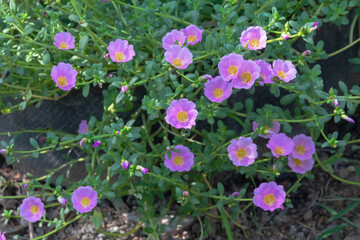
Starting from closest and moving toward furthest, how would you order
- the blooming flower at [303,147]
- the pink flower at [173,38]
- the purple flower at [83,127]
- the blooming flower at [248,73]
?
1. the blooming flower at [248,73]
2. the pink flower at [173,38]
3. the blooming flower at [303,147]
4. the purple flower at [83,127]

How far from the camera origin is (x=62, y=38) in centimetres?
166

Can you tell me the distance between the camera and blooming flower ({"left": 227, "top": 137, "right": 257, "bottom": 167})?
1642 millimetres

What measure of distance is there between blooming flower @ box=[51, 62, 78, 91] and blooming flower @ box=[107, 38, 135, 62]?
0.47ft

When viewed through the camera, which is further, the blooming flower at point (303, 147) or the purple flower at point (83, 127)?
the purple flower at point (83, 127)

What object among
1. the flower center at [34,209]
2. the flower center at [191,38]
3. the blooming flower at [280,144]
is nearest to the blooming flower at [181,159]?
the blooming flower at [280,144]

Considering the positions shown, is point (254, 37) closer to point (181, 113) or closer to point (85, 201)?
point (181, 113)

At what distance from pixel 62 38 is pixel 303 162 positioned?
3.20 feet

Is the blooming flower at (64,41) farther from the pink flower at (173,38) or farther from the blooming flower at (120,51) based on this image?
the pink flower at (173,38)

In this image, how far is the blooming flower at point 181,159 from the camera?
A: 171cm

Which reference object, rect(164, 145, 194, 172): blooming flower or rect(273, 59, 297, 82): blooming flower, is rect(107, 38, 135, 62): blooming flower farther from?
rect(273, 59, 297, 82): blooming flower

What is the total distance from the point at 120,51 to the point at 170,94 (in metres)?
0.25

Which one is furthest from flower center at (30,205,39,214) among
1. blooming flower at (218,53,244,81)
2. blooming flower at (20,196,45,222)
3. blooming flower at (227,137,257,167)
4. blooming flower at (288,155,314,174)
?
blooming flower at (288,155,314,174)

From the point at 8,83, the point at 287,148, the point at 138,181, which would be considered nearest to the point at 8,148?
the point at 8,83

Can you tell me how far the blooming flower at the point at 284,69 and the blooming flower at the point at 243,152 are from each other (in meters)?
0.24
